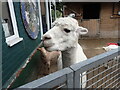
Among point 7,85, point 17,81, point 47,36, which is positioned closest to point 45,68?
point 17,81

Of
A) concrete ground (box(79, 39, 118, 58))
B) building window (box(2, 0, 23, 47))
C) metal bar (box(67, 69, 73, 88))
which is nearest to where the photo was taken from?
metal bar (box(67, 69, 73, 88))

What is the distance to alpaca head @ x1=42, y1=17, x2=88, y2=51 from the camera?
1.52m

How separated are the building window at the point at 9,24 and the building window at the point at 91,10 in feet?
26.7

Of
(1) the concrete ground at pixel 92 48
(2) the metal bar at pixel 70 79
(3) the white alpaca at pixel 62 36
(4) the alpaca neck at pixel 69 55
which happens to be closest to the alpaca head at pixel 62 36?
(3) the white alpaca at pixel 62 36

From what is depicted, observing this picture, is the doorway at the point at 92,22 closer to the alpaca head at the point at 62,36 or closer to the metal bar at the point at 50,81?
the alpaca head at the point at 62,36

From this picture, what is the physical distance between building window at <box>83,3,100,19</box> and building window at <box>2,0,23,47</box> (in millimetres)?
8147

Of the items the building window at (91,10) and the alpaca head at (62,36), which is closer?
the alpaca head at (62,36)

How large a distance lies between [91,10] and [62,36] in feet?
31.1

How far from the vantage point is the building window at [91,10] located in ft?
31.2

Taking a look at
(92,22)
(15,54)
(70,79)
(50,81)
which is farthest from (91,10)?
(50,81)

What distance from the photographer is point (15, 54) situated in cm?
222

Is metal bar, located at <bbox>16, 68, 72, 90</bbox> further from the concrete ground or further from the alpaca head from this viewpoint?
the concrete ground

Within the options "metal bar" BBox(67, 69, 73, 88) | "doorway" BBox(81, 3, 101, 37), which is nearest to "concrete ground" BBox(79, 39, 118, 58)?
"doorway" BBox(81, 3, 101, 37)

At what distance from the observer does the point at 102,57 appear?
0.95 meters
